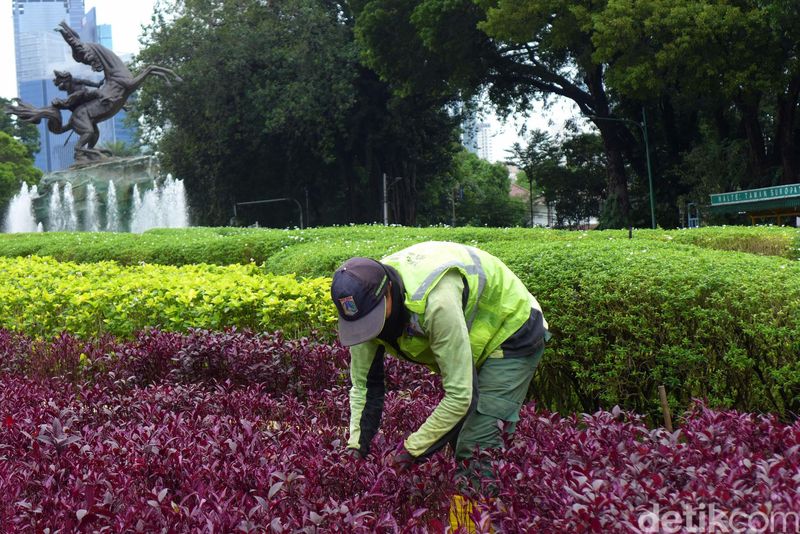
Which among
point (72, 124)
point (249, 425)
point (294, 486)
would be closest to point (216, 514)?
point (294, 486)

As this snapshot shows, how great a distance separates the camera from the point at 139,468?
324 centimetres

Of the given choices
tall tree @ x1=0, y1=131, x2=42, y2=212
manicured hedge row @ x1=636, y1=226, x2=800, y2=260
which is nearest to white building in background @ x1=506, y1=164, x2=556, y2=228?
tall tree @ x1=0, y1=131, x2=42, y2=212

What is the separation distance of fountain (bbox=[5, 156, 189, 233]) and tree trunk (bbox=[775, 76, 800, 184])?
19.8m

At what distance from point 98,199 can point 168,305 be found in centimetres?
2404

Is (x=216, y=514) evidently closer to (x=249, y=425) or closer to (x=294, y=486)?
(x=294, y=486)

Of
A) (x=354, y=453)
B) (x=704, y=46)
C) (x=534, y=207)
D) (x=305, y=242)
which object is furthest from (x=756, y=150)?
(x=534, y=207)

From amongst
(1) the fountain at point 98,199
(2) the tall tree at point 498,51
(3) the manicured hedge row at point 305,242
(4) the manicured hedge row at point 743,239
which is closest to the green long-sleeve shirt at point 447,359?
(3) the manicured hedge row at point 305,242

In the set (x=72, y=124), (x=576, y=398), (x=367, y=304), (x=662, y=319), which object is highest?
(x=72, y=124)

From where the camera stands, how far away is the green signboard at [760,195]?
20.7 m

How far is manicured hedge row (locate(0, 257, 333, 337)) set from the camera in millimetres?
6074

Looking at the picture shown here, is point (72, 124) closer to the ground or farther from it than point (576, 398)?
farther from it

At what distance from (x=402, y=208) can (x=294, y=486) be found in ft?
119

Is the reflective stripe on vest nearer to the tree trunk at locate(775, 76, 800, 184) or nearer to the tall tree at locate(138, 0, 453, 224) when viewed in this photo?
the tree trunk at locate(775, 76, 800, 184)

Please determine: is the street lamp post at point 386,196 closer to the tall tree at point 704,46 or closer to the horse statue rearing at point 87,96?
the horse statue rearing at point 87,96
